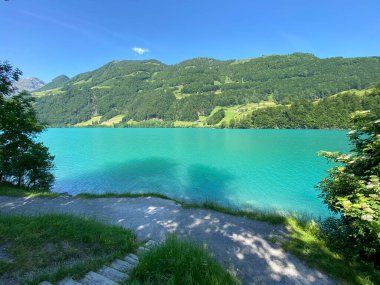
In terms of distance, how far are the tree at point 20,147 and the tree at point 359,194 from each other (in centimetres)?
1940

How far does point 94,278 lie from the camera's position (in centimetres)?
414

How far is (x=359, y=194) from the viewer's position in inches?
255

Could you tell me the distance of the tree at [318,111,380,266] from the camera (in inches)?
240

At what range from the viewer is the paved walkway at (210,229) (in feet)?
20.8

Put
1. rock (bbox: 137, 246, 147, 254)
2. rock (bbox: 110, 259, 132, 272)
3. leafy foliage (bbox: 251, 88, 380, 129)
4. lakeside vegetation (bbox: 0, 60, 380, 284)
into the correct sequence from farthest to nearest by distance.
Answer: leafy foliage (bbox: 251, 88, 380, 129)
rock (bbox: 137, 246, 147, 254)
lakeside vegetation (bbox: 0, 60, 380, 284)
rock (bbox: 110, 259, 132, 272)

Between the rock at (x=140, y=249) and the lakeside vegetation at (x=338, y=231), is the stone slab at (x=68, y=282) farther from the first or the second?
the rock at (x=140, y=249)

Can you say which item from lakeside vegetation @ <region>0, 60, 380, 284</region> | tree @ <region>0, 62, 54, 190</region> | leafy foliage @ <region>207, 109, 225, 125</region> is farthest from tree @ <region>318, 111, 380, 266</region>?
leafy foliage @ <region>207, 109, 225, 125</region>

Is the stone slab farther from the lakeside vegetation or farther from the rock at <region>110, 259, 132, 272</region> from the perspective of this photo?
the rock at <region>110, 259, 132, 272</region>

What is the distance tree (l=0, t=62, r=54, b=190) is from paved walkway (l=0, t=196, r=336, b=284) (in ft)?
15.4

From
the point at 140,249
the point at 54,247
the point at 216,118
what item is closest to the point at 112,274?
the point at 140,249

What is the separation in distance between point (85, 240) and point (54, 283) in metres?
2.28

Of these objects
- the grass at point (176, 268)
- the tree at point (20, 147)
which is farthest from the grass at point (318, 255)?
the tree at point (20, 147)

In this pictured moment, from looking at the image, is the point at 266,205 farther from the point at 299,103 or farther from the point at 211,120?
the point at 211,120

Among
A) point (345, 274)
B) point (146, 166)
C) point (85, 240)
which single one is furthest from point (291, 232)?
point (146, 166)
